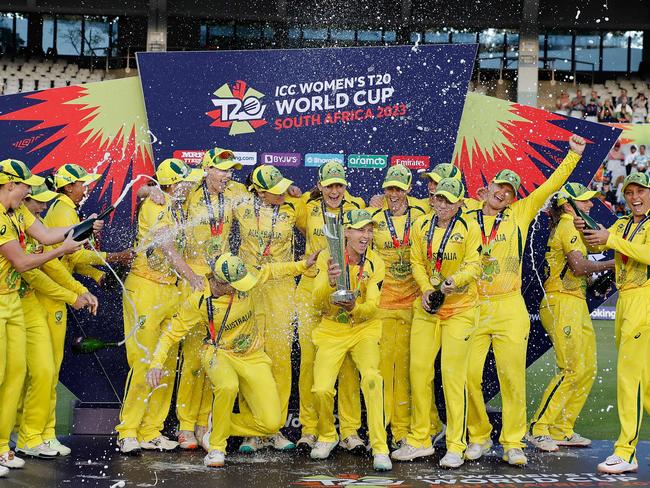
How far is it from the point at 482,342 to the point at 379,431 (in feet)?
3.55

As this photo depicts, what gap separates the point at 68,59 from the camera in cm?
2559

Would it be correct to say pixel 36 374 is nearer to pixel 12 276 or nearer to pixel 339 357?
pixel 12 276

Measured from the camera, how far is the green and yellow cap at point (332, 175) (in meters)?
7.84

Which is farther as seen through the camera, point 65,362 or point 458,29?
point 458,29

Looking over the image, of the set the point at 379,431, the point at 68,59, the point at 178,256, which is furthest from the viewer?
the point at 68,59

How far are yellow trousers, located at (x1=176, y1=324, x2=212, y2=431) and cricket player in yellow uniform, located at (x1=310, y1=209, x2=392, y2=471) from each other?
3.17 feet

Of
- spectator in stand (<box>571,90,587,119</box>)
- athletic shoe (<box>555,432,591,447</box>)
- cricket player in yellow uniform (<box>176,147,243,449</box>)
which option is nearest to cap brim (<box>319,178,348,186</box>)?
cricket player in yellow uniform (<box>176,147,243,449</box>)

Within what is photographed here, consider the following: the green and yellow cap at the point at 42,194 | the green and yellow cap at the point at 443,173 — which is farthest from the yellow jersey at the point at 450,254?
the green and yellow cap at the point at 42,194

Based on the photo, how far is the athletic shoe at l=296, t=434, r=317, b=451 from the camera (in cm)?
791

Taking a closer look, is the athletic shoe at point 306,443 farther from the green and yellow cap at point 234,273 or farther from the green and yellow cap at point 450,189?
the green and yellow cap at point 450,189

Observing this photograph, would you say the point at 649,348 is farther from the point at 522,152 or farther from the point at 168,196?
the point at 168,196

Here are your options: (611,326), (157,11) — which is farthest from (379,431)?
(157,11)

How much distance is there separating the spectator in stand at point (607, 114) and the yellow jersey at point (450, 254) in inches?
663

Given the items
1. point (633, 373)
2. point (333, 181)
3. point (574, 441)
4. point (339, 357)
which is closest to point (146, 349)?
point (339, 357)
